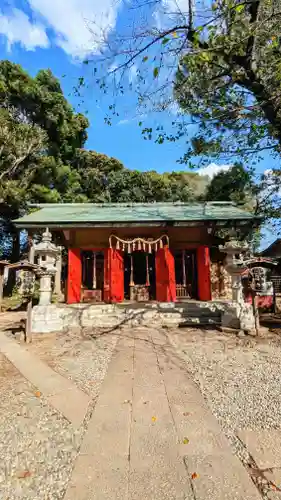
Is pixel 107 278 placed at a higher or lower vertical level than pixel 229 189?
lower

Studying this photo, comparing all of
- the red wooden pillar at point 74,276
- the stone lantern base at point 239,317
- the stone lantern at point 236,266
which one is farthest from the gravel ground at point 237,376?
the red wooden pillar at point 74,276

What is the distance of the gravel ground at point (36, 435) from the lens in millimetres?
1869

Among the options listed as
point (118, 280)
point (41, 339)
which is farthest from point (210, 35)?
point (118, 280)

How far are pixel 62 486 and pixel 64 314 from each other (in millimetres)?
6503

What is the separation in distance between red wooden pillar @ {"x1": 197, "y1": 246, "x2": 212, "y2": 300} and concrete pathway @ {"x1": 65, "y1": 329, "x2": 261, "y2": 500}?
699 cm

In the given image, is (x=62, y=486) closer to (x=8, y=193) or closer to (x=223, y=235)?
(x=223, y=235)

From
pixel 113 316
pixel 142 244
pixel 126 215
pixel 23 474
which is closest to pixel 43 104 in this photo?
pixel 126 215

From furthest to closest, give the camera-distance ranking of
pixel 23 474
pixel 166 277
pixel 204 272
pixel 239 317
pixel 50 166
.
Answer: pixel 50 166
pixel 204 272
pixel 166 277
pixel 239 317
pixel 23 474

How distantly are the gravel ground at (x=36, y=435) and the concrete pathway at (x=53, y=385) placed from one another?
0.08m

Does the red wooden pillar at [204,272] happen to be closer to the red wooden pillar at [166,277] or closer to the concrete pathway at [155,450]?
the red wooden pillar at [166,277]

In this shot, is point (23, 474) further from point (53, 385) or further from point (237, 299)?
point (237, 299)

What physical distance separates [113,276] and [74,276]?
5.55 ft

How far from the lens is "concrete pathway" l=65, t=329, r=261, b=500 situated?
5.84ft

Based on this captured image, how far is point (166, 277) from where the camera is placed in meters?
10.3
